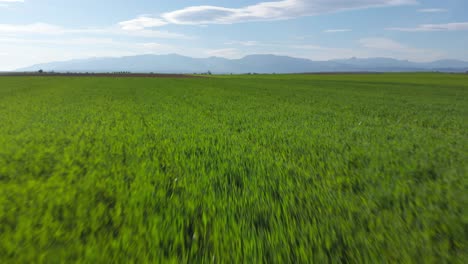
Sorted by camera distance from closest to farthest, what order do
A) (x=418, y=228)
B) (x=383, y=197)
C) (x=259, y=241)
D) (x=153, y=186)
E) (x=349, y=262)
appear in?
(x=349, y=262), (x=259, y=241), (x=418, y=228), (x=383, y=197), (x=153, y=186)

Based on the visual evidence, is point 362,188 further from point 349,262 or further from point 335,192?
point 349,262

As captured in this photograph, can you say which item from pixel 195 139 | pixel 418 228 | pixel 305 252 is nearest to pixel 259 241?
pixel 305 252

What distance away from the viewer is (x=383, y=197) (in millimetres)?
3414

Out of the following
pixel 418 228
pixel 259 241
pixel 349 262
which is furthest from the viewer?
pixel 418 228

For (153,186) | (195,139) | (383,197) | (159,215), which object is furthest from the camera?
(195,139)

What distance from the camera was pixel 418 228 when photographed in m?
2.72

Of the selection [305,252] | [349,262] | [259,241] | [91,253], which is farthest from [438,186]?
[91,253]

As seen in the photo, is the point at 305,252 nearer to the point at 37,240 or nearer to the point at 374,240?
the point at 374,240

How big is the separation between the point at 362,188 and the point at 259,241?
217cm

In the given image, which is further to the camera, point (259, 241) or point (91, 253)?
point (259, 241)

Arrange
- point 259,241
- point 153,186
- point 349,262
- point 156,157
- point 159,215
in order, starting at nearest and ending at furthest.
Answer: point 349,262, point 259,241, point 159,215, point 153,186, point 156,157

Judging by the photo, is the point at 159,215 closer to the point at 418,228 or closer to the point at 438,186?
the point at 418,228

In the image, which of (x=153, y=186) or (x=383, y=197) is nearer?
(x=383, y=197)

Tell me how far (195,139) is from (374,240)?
15.7 ft
